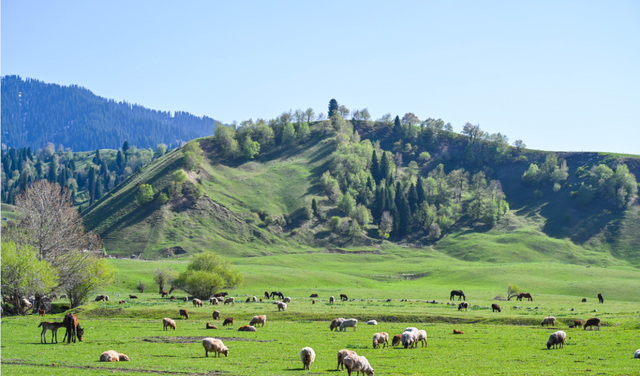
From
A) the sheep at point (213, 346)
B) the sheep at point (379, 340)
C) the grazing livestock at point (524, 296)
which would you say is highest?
the sheep at point (213, 346)

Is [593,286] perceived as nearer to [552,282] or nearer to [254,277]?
[552,282]

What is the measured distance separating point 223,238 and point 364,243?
53015 mm

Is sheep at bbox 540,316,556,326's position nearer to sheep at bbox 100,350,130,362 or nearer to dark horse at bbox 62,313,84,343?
sheep at bbox 100,350,130,362

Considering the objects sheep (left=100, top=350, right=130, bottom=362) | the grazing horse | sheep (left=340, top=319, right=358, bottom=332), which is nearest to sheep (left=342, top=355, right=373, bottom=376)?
sheep (left=100, top=350, right=130, bottom=362)

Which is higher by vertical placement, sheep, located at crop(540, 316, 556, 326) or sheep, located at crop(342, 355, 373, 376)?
sheep, located at crop(342, 355, 373, 376)

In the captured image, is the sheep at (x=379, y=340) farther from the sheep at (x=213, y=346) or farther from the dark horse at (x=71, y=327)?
the dark horse at (x=71, y=327)

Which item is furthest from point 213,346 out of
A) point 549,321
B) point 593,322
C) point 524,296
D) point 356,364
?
point 524,296

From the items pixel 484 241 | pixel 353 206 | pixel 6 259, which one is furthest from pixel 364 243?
pixel 6 259

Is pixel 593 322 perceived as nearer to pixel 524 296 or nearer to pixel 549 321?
pixel 549 321

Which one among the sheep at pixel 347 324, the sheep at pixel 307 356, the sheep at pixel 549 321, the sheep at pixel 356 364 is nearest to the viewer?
the sheep at pixel 356 364

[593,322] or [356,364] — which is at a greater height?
[356,364]

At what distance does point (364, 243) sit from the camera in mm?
183125

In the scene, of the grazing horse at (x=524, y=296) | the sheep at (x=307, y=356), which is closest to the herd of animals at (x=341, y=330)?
the sheep at (x=307, y=356)

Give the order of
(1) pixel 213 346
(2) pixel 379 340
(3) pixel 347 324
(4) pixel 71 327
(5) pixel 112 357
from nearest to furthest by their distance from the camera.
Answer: (5) pixel 112 357
(1) pixel 213 346
(2) pixel 379 340
(4) pixel 71 327
(3) pixel 347 324
